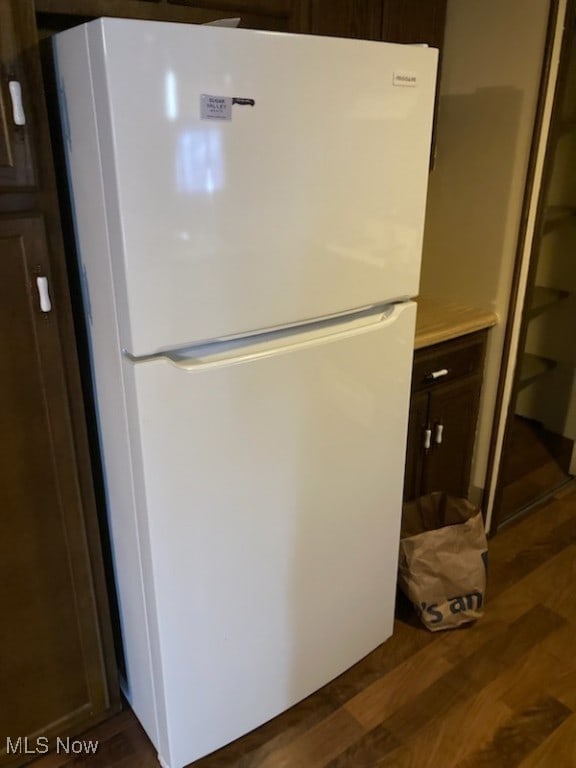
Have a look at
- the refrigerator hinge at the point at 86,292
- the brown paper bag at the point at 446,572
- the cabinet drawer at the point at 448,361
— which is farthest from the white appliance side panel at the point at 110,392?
the cabinet drawer at the point at 448,361

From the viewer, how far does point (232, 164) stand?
1119 millimetres

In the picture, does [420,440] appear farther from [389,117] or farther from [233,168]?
[233,168]

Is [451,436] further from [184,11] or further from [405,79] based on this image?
[184,11]

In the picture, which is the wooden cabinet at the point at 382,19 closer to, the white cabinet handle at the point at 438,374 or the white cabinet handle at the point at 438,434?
the white cabinet handle at the point at 438,374

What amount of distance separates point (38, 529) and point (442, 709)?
1.14 metres

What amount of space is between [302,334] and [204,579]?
0.55 meters

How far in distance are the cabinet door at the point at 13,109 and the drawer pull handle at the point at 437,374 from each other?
1.20 metres

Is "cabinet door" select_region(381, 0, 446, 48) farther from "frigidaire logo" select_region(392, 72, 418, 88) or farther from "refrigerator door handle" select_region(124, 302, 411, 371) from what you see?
"refrigerator door handle" select_region(124, 302, 411, 371)

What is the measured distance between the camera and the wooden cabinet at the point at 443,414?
6.31 ft

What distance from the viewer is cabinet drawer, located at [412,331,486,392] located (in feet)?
6.16

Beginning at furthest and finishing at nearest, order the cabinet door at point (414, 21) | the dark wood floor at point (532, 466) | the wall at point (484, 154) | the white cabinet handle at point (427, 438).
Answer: the dark wood floor at point (532, 466), the white cabinet handle at point (427, 438), the wall at point (484, 154), the cabinet door at point (414, 21)

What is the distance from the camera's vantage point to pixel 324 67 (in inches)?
46.3

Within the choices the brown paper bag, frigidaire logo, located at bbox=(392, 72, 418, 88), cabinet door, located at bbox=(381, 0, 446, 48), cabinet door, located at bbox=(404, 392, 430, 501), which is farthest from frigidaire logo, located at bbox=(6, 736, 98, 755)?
cabinet door, located at bbox=(381, 0, 446, 48)

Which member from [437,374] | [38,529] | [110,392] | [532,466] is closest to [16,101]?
[110,392]
